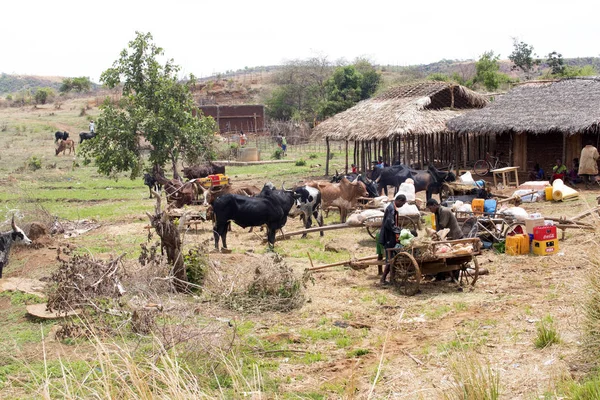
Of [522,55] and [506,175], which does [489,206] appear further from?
[522,55]

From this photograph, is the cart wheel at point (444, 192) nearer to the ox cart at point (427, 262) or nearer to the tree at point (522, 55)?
the ox cart at point (427, 262)

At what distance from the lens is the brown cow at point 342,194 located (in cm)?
1619

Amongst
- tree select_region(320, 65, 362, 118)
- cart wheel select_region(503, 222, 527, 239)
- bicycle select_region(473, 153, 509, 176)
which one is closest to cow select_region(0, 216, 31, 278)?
cart wheel select_region(503, 222, 527, 239)

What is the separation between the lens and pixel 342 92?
4491 cm

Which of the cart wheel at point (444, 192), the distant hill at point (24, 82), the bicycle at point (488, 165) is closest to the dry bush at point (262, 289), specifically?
the cart wheel at point (444, 192)

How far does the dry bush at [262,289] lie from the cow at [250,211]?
3.60 meters

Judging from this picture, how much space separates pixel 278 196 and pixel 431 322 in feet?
19.0

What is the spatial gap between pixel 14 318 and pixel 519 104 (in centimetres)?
1964

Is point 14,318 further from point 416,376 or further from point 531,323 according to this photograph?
point 531,323

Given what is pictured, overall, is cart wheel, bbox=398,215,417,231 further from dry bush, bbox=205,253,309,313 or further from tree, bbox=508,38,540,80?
tree, bbox=508,38,540,80

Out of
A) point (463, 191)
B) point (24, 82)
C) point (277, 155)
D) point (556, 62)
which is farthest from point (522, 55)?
point (24, 82)

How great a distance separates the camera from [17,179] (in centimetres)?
2850

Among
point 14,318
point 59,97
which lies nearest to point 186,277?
point 14,318

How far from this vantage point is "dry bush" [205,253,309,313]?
31.5 feet
